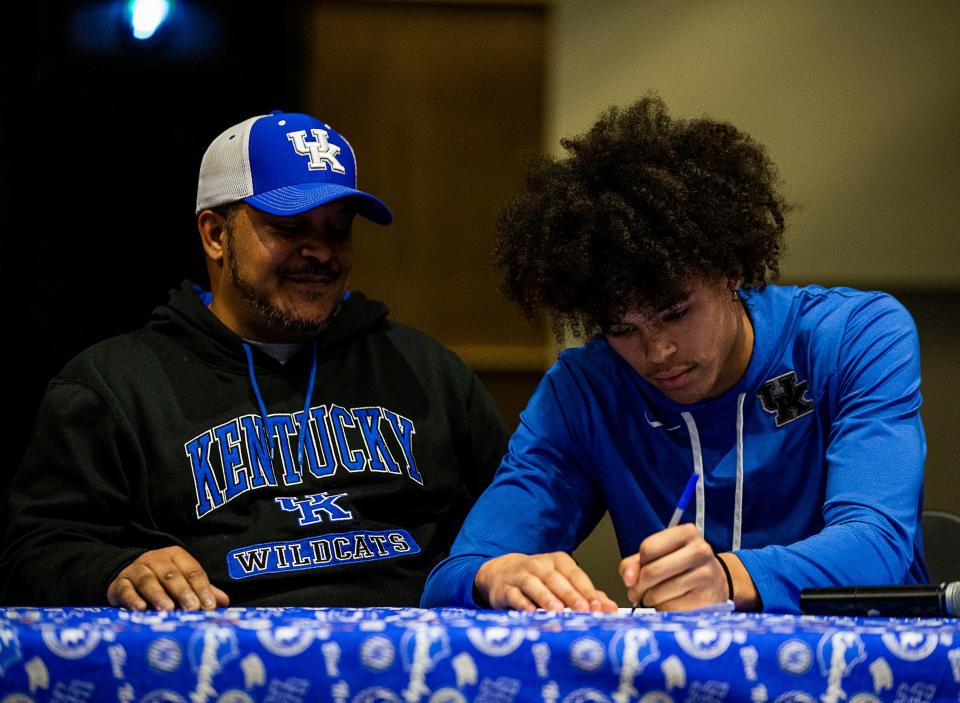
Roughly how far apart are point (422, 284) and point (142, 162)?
0.86 metres

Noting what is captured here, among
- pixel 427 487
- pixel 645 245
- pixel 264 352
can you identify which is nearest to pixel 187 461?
pixel 264 352

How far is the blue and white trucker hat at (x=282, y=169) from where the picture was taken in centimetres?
205

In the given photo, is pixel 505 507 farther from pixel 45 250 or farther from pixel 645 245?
pixel 45 250

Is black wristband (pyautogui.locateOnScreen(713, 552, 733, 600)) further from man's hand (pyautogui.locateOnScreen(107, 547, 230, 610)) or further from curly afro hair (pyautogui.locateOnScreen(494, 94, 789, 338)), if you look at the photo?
man's hand (pyautogui.locateOnScreen(107, 547, 230, 610))

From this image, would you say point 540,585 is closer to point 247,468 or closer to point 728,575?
point 728,575

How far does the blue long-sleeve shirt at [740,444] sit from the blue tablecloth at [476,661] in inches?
19.5

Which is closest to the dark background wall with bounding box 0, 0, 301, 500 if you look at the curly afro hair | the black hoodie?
the black hoodie

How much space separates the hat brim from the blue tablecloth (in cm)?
118

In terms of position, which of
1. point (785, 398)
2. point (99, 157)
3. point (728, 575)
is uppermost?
point (99, 157)

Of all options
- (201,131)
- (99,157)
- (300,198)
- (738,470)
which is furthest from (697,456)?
(99,157)

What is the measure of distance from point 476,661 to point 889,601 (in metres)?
0.43

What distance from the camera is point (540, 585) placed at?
49.3 inches

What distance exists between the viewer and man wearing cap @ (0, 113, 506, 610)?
1.82 meters

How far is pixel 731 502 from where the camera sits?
5.33 feet
